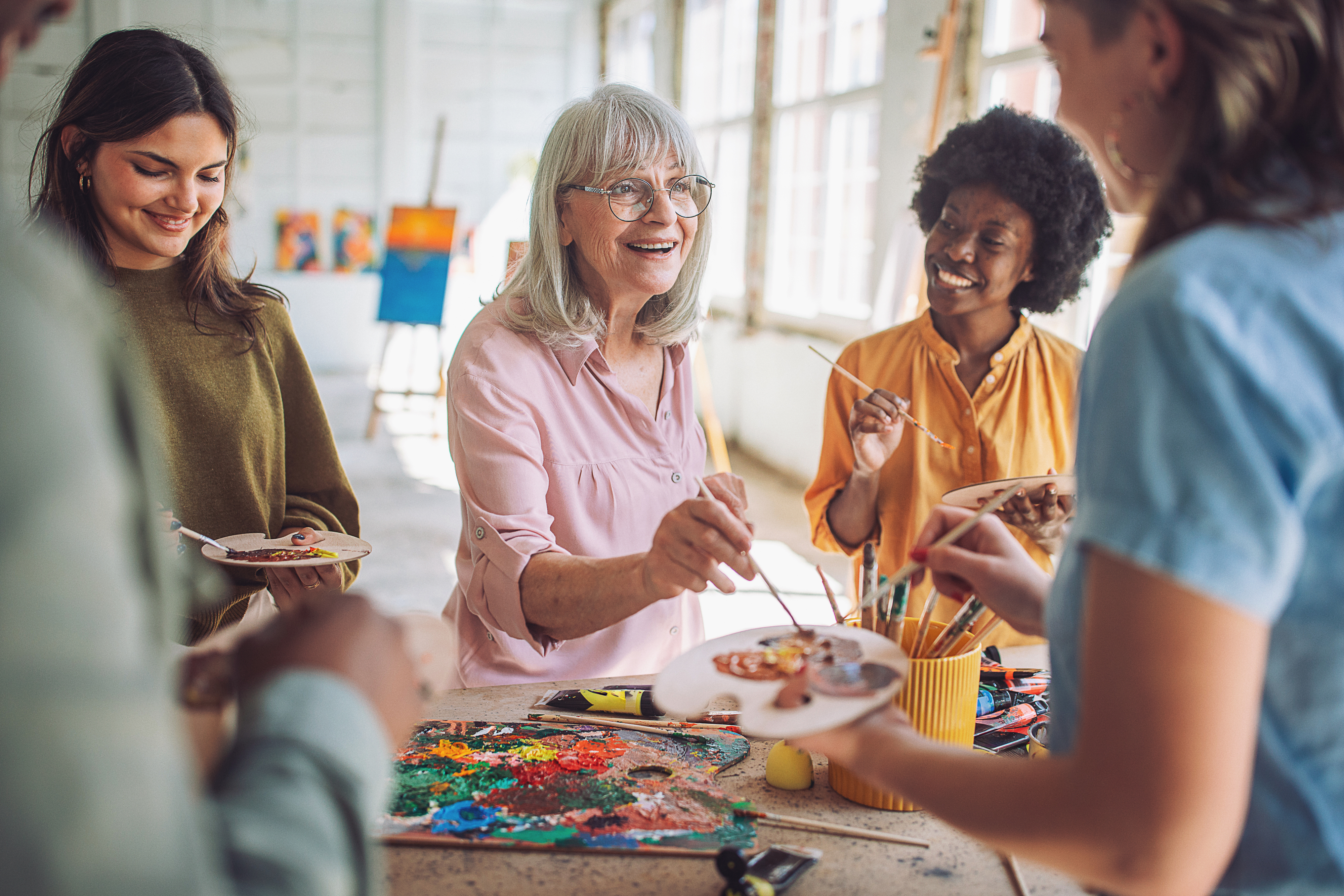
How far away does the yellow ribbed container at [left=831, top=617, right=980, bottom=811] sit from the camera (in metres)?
1.13

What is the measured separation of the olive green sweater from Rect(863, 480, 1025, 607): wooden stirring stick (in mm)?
1275

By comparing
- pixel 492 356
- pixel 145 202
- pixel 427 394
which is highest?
pixel 145 202

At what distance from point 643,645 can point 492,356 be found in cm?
58

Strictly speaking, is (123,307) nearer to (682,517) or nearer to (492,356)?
(492,356)

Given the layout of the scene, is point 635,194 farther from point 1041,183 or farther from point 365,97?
point 365,97

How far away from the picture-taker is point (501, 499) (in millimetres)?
1604

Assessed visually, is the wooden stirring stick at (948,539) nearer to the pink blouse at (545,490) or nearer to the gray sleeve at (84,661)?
the pink blouse at (545,490)

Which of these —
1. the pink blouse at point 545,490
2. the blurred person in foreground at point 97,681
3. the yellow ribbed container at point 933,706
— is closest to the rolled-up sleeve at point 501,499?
the pink blouse at point 545,490

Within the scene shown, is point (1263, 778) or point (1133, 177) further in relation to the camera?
point (1133, 177)

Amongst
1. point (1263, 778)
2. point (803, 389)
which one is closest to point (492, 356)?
point (1263, 778)

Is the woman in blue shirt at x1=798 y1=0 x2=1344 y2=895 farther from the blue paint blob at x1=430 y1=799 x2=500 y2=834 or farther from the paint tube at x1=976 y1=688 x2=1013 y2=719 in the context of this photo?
the paint tube at x1=976 y1=688 x2=1013 y2=719

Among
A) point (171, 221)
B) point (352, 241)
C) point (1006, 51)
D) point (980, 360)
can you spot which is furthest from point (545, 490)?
point (352, 241)

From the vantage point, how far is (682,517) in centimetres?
135

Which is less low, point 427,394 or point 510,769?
point 510,769
